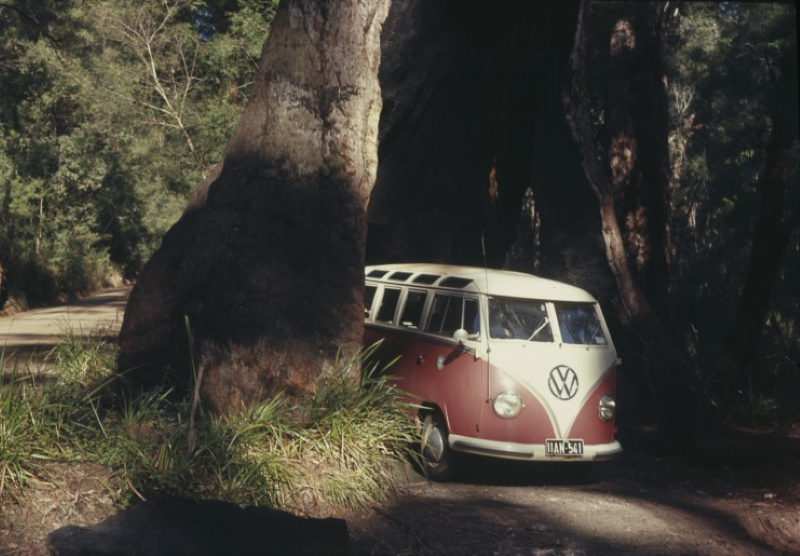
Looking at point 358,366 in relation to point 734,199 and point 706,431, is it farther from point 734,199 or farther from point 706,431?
point 734,199

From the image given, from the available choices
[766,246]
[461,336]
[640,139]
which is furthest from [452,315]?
[766,246]

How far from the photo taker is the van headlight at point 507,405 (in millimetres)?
9555

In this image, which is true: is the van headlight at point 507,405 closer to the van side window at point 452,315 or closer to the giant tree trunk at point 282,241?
the van side window at point 452,315

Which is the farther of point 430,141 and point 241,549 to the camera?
point 430,141

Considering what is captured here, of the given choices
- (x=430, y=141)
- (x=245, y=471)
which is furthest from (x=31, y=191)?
(x=245, y=471)

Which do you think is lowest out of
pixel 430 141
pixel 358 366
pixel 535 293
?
pixel 358 366

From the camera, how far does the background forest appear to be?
61.2ft

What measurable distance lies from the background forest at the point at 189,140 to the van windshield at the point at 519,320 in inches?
205

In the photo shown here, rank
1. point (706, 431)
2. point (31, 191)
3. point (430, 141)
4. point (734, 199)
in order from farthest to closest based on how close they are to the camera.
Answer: point (31, 191), point (734, 199), point (430, 141), point (706, 431)

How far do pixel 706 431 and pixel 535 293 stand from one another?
4.64 meters

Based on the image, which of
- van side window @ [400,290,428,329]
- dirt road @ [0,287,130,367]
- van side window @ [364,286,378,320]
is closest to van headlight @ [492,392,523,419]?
van side window @ [400,290,428,329]

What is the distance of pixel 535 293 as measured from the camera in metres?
10.2

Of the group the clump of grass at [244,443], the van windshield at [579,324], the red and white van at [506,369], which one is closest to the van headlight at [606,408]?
the red and white van at [506,369]

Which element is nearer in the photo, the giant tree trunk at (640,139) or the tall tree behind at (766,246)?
the tall tree behind at (766,246)
